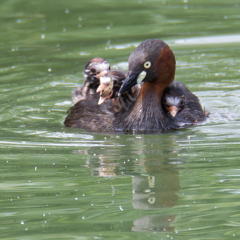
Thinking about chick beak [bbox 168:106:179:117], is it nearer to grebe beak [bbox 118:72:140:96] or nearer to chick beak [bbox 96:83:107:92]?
grebe beak [bbox 118:72:140:96]

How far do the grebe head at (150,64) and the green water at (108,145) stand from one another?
27.5 inches

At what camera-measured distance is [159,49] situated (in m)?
6.68

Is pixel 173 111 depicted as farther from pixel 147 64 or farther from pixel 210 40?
pixel 210 40

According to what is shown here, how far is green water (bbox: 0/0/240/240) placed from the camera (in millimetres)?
4113

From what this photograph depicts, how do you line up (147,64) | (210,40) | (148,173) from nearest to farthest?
(148,173) → (147,64) → (210,40)

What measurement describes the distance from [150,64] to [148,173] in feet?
6.44

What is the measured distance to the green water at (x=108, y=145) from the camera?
411 cm

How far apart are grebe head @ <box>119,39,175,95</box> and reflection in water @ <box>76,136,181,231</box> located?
74 cm

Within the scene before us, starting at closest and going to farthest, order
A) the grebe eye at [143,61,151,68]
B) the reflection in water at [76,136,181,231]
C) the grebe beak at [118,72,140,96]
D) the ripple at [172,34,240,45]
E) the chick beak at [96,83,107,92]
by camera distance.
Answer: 1. the reflection in water at [76,136,181,231]
2. the grebe beak at [118,72,140,96]
3. the grebe eye at [143,61,151,68]
4. the chick beak at [96,83,107,92]
5. the ripple at [172,34,240,45]

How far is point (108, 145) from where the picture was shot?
6.14 m

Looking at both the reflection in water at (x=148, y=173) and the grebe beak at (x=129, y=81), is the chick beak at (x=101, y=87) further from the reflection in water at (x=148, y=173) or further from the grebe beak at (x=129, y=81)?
the reflection in water at (x=148, y=173)

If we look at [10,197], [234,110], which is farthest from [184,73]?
[10,197]

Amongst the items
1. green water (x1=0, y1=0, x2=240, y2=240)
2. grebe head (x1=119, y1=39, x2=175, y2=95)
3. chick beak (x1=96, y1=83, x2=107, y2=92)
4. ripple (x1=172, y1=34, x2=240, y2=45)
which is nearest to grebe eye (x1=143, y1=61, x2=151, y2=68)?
grebe head (x1=119, y1=39, x2=175, y2=95)

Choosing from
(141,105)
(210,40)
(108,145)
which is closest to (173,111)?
(141,105)
